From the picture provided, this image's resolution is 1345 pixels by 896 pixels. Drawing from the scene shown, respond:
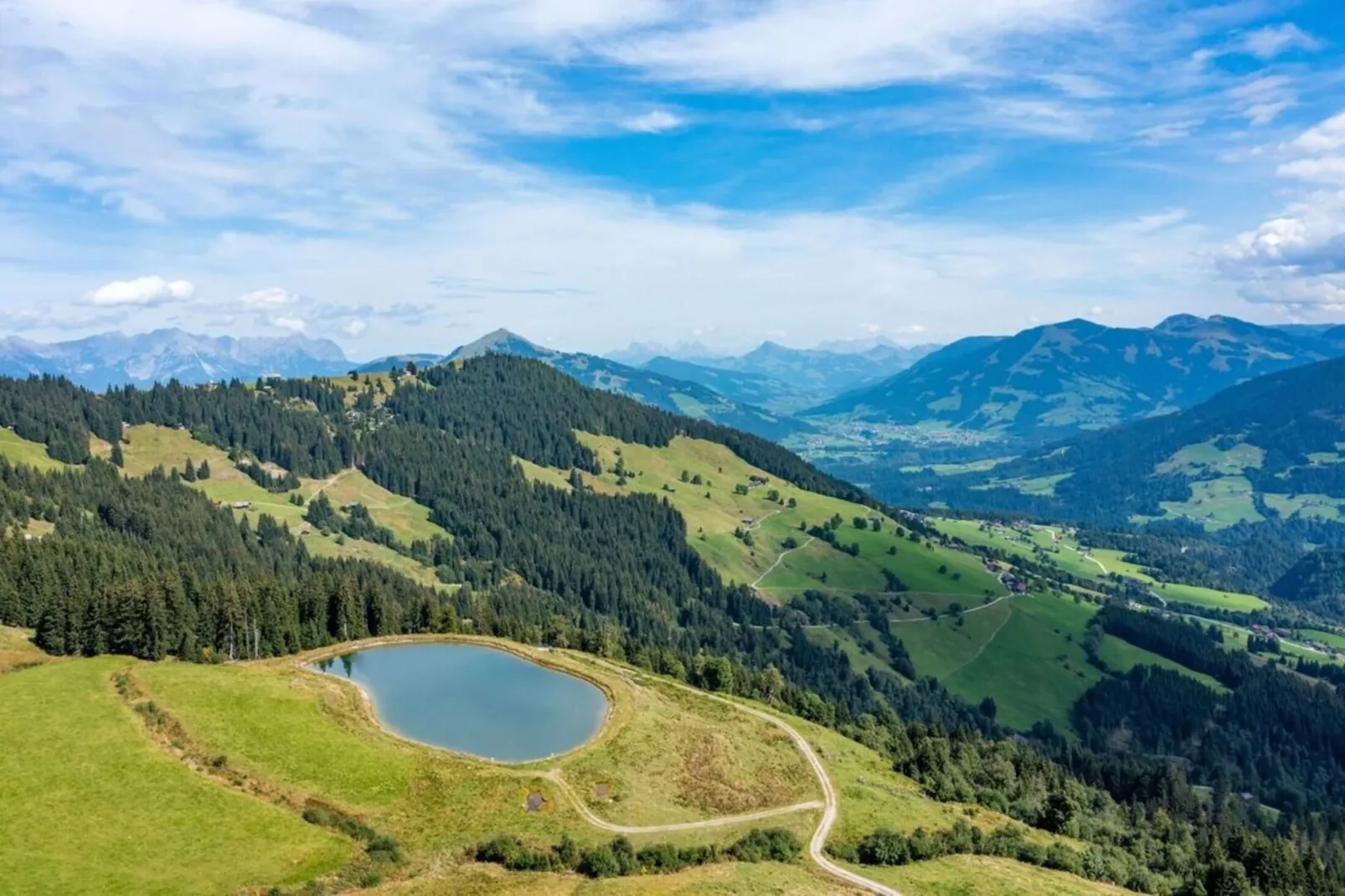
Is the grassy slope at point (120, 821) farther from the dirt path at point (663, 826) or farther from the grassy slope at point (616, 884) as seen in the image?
the dirt path at point (663, 826)

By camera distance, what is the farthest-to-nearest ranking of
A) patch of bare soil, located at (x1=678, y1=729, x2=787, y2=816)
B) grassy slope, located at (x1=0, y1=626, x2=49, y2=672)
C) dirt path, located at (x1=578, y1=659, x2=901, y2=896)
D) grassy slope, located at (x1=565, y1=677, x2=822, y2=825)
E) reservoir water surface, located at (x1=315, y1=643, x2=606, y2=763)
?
grassy slope, located at (x1=0, y1=626, x2=49, y2=672) < reservoir water surface, located at (x1=315, y1=643, x2=606, y2=763) < patch of bare soil, located at (x1=678, y1=729, x2=787, y2=816) < grassy slope, located at (x1=565, y1=677, x2=822, y2=825) < dirt path, located at (x1=578, y1=659, x2=901, y2=896)

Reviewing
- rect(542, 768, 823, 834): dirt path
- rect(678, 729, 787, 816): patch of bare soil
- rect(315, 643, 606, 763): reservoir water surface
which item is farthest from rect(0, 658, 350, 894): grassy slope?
rect(678, 729, 787, 816): patch of bare soil

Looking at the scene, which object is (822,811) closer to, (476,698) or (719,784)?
(719,784)

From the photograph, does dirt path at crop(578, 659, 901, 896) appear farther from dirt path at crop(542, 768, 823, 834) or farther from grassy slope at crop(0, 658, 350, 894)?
grassy slope at crop(0, 658, 350, 894)

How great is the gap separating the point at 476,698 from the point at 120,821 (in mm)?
44754

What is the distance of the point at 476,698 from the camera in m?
109

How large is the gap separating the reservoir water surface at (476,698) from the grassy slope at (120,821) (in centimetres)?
2362

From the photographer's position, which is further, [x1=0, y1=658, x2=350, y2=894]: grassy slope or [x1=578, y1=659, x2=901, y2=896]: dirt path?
[x1=578, y1=659, x2=901, y2=896]: dirt path

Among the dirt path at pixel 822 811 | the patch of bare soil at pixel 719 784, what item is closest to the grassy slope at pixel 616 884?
the dirt path at pixel 822 811

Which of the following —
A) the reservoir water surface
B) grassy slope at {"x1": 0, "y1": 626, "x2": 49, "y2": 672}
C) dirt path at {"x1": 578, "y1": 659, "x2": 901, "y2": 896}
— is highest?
grassy slope at {"x1": 0, "y1": 626, "x2": 49, "y2": 672}

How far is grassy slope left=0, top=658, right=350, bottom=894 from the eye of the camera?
202ft

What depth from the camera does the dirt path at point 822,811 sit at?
7431 cm

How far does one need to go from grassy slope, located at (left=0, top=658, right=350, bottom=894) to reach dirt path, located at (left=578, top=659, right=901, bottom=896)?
91.0ft

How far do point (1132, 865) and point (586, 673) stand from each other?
72262 millimetres
